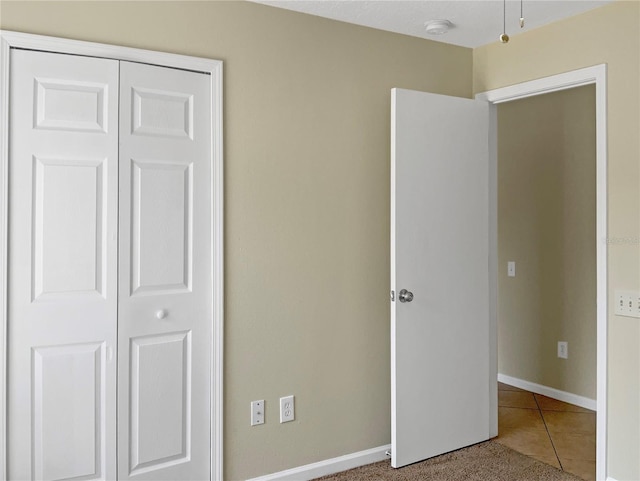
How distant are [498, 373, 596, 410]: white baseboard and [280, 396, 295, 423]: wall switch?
2.29m

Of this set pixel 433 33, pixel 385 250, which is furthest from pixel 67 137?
pixel 433 33

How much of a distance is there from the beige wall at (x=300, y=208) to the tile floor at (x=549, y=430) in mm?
899

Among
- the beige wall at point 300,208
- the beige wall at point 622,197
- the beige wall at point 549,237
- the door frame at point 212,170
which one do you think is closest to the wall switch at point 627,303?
the beige wall at point 622,197

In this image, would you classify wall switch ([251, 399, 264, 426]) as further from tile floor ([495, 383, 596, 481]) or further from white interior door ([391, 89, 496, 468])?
tile floor ([495, 383, 596, 481])

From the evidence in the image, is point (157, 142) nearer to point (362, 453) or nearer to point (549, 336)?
point (362, 453)

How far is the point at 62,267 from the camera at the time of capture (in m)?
2.34

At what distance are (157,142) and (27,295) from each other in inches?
32.0

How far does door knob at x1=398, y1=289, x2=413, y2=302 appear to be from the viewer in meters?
2.99

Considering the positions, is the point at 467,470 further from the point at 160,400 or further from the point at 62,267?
the point at 62,267

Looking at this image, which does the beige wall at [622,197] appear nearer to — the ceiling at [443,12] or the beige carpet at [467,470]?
the ceiling at [443,12]

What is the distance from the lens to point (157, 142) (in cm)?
251

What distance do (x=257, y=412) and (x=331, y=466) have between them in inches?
21.2

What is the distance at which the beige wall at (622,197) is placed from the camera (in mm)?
2662

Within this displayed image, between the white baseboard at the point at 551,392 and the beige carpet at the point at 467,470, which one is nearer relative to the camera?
the beige carpet at the point at 467,470
